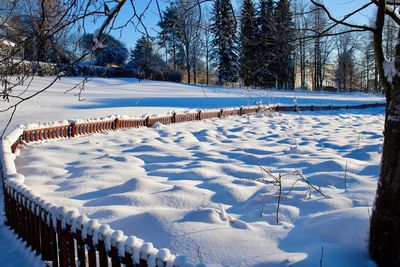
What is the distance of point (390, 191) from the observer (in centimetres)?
256

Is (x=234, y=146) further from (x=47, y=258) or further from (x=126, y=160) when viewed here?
(x=47, y=258)

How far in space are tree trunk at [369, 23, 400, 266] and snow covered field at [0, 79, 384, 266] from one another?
0.24 meters

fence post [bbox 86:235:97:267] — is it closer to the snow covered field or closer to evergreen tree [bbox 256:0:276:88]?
the snow covered field

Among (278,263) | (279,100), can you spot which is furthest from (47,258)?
(279,100)

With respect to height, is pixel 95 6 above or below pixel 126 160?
above

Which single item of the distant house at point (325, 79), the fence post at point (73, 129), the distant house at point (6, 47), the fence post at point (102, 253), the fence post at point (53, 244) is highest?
the distant house at point (325, 79)

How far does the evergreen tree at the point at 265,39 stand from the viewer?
3.19m

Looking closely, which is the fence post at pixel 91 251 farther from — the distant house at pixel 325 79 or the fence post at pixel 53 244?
the distant house at pixel 325 79

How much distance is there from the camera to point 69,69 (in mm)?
3113

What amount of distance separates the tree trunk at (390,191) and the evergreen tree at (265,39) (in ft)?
3.25

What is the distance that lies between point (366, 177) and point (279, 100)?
26.6 meters

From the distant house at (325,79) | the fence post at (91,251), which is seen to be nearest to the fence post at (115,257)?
the fence post at (91,251)

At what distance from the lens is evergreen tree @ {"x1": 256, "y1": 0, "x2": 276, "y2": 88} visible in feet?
10.5

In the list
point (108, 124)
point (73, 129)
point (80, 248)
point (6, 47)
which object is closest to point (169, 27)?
point (6, 47)
